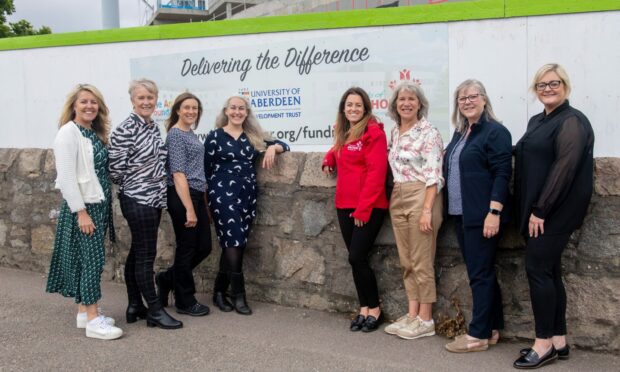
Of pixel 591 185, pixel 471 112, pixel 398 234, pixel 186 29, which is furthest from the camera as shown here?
pixel 186 29

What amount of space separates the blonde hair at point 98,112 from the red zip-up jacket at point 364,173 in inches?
70.2

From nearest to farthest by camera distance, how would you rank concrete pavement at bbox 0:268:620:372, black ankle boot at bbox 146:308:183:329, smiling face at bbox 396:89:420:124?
1. concrete pavement at bbox 0:268:620:372
2. smiling face at bbox 396:89:420:124
3. black ankle boot at bbox 146:308:183:329

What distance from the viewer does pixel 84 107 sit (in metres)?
4.17

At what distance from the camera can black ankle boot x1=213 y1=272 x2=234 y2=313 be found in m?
4.87

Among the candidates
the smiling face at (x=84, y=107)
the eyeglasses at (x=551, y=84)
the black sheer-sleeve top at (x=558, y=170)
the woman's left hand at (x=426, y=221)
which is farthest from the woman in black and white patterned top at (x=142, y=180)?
the eyeglasses at (x=551, y=84)

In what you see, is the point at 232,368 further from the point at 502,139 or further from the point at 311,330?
the point at 502,139

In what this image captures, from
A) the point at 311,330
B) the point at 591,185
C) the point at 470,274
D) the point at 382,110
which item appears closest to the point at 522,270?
the point at 470,274

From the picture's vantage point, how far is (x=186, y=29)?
685cm

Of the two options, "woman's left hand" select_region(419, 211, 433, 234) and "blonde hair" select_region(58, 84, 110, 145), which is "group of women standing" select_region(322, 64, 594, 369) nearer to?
"woman's left hand" select_region(419, 211, 433, 234)

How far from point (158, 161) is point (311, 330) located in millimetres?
1726

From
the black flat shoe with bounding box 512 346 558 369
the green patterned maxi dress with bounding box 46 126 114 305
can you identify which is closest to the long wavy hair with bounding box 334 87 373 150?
the green patterned maxi dress with bounding box 46 126 114 305

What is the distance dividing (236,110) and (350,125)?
963mm

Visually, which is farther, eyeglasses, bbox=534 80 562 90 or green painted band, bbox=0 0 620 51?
green painted band, bbox=0 0 620 51

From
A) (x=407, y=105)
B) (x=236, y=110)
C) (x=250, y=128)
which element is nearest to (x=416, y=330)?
(x=407, y=105)
